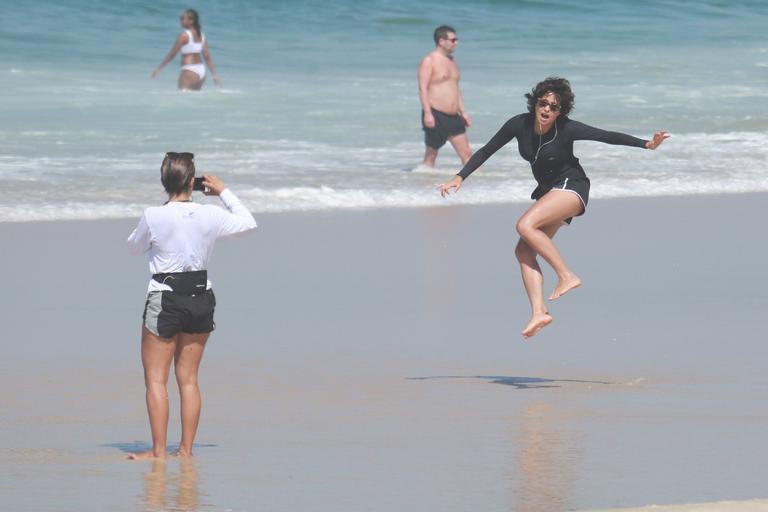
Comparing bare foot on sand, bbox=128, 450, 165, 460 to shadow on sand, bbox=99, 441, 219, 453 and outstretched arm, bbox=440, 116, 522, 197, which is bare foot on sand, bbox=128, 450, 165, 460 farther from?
outstretched arm, bbox=440, 116, 522, 197

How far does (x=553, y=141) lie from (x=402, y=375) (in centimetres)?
128

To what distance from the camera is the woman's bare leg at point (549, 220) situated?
702cm

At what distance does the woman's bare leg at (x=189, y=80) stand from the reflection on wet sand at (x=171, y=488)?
17.9 meters

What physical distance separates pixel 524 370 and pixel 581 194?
2.80ft

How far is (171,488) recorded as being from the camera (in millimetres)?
4902

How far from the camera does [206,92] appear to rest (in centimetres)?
2298

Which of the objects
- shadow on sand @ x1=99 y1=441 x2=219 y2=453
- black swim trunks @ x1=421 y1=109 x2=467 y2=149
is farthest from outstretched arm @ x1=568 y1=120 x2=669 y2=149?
black swim trunks @ x1=421 y1=109 x2=467 y2=149

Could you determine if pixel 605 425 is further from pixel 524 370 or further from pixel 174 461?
pixel 174 461

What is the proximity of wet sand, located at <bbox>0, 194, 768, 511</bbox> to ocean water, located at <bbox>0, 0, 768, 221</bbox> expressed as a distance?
263 cm

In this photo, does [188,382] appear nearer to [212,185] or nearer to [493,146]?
[212,185]

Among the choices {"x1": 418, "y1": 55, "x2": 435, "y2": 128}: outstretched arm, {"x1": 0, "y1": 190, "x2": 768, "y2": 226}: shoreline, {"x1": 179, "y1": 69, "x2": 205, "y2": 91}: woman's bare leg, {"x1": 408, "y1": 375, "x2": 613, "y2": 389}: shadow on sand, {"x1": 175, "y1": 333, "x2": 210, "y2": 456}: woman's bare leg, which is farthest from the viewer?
{"x1": 179, "y1": 69, "x2": 205, "y2": 91}: woman's bare leg

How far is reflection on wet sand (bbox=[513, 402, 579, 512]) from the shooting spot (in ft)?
15.4

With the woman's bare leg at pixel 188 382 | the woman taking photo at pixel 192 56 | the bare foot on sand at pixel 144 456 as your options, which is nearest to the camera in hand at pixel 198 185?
the woman's bare leg at pixel 188 382

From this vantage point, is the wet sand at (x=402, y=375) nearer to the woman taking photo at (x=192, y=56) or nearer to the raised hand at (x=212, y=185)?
the raised hand at (x=212, y=185)
